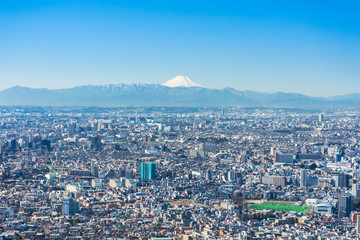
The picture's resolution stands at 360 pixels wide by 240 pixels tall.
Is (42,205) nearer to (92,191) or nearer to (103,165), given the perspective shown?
(92,191)

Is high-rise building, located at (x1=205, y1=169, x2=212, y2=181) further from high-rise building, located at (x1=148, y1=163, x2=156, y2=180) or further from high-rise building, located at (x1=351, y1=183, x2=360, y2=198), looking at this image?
high-rise building, located at (x1=351, y1=183, x2=360, y2=198)

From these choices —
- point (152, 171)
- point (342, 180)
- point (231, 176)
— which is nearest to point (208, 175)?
point (231, 176)

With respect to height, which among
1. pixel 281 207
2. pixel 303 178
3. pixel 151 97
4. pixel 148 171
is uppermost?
pixel 151 97

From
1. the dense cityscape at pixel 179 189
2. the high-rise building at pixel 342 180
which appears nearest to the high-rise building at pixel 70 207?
the dense cityscape at pixel 179 189

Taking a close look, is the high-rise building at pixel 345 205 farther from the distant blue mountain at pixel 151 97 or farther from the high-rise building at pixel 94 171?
the distant blue mountain at pixel 151 97

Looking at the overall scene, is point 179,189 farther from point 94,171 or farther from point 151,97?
point 151,97

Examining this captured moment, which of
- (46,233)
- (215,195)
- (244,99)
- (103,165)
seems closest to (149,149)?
(103,165)
